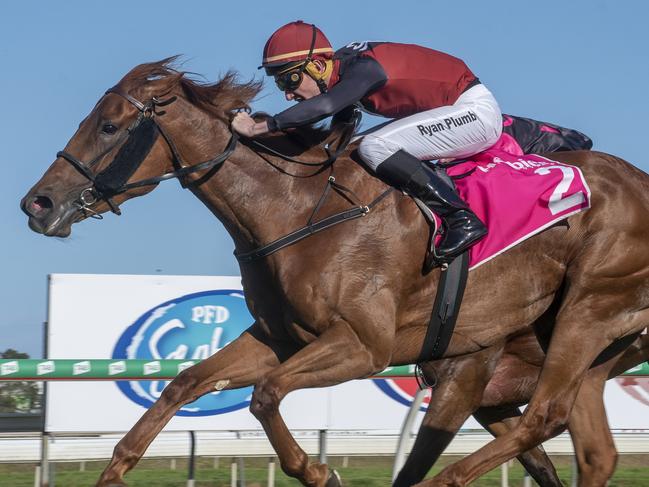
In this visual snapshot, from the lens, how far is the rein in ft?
15.4

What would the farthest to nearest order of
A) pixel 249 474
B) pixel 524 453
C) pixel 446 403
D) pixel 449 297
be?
pixel 249 474 → pixel 524 453 → pixel 446 403 → pixel 449 297

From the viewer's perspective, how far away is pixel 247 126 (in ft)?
16.1

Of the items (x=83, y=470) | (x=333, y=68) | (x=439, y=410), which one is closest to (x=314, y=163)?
(x=333, y=68)

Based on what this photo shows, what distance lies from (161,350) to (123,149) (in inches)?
133

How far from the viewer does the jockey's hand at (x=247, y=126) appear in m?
4.89

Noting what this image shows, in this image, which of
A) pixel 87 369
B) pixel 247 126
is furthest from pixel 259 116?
pixel 87 369

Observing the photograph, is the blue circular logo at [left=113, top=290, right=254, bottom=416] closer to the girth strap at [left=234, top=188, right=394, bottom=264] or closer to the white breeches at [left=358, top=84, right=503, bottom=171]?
the girth strap at [left=234, top=188, right=394, bottom=264]

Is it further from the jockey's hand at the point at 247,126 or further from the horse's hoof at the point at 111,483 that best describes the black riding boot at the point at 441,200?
the horse's hoof at the point at 111,483

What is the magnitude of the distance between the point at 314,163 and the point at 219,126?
44 cm

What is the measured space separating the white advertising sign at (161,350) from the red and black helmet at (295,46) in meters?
3.41

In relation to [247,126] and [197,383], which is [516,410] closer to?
[197,383]

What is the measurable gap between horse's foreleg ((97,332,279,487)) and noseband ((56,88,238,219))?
30.5 inches

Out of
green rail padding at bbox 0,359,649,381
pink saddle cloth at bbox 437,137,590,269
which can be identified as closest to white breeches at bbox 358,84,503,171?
pink saddle cloth at bbox 437,137,590,269

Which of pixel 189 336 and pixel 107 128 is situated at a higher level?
pixel 107 128
